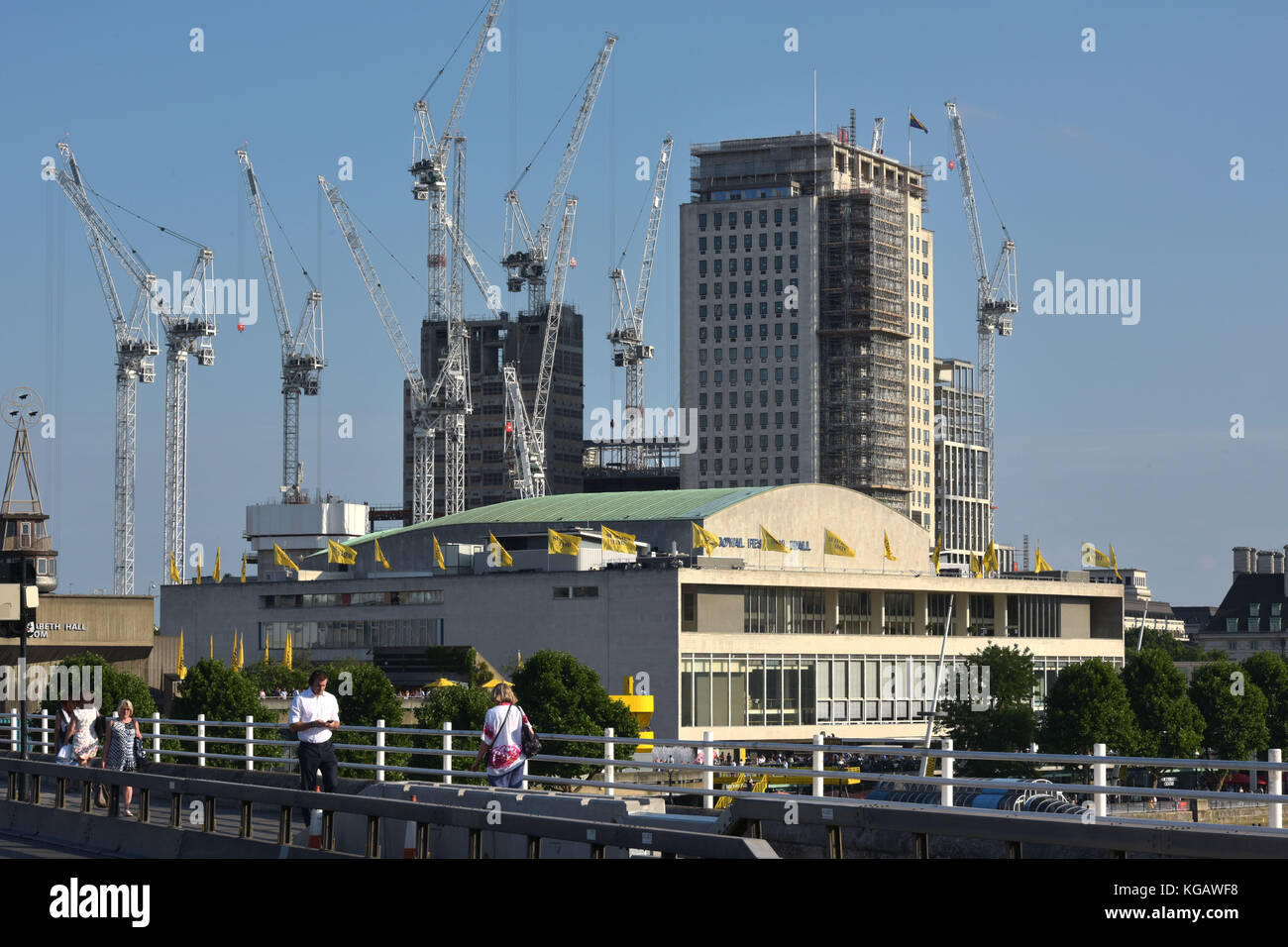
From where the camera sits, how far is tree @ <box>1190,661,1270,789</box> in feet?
426

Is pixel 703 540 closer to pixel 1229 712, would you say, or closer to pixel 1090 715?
pixel 1090 715

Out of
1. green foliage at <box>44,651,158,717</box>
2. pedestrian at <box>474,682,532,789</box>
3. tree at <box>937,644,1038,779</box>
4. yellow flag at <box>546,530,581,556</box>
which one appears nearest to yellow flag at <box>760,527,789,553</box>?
yellow flag at <box>546,530,581,556</box>

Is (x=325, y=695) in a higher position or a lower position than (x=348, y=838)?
higher

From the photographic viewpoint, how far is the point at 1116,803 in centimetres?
8944

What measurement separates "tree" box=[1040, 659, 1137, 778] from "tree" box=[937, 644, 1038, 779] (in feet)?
6.19

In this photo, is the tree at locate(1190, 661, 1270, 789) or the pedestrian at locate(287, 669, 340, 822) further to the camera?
the tree at locate(1190, 661, 1270, 789)

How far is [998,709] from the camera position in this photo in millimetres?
122562

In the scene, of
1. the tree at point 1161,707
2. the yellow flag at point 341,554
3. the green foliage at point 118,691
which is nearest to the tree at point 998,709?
the tree at point 1161,707

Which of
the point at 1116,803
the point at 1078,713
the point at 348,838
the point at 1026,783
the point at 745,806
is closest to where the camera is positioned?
the point at 745,806

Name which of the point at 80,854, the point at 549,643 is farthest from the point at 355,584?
the point at 80,854

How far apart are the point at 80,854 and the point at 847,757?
76493 mm

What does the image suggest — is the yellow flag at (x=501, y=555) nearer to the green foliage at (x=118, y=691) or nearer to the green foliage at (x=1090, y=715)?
the green foliage at (x=118, y=691)

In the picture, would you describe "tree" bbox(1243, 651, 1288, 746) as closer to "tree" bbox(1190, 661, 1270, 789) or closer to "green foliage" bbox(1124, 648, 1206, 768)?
"tree" bbox(1190, 661, 1270, 789)
